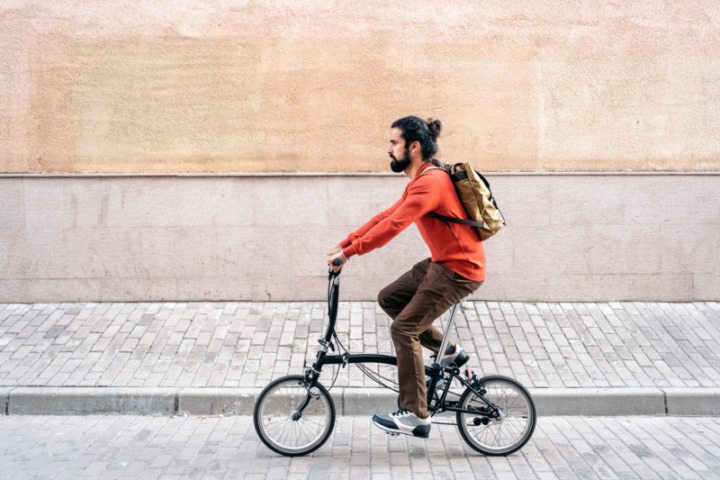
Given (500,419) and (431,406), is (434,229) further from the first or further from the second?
(500,419)

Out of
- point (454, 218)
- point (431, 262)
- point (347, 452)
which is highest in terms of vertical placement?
point (454, 218)

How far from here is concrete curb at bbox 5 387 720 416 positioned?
522 centimetres

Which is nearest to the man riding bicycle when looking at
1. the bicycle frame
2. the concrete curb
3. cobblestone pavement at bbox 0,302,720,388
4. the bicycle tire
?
the bicycle frame

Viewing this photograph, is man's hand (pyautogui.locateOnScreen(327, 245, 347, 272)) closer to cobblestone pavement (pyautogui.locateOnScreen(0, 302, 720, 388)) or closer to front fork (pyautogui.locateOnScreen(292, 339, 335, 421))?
front fork (pyautogui.locateOnScreen(292, 339, 335, 421))

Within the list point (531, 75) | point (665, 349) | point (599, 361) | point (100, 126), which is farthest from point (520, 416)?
point (100, 126)

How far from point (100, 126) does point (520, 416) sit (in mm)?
5294

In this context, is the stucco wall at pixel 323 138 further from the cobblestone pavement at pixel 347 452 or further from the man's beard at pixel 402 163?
the man's beard at pixel 402 163

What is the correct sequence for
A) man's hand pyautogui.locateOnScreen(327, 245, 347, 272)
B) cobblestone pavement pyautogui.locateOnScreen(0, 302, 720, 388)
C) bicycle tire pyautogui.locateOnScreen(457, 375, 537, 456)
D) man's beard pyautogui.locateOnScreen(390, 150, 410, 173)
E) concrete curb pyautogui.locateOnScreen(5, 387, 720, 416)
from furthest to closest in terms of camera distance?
cobblestone pavement pyautogui.locateOnScreen(0, 302, 720, 388), concrete curb pyautogui.locateOnScreen(5, 387, 720, 416), bicycle tire pyautogui.locateOnScreen(457, 375, 537, 456), man's beard pyautogui.locateOnScreen(390, 150, 410, 173), man's hand pyautogui.locateOnScreen(327, 245, 347, 272)

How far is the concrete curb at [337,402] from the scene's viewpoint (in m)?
5.22

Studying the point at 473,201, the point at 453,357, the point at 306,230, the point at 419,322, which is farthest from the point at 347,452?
the point at 306,230

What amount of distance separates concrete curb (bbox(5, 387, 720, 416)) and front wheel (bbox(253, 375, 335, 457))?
829 mm

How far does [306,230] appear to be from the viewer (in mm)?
7062

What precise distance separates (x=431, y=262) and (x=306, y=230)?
9.78 feet

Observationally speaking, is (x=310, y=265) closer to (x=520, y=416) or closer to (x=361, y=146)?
(x=361, y=146)
